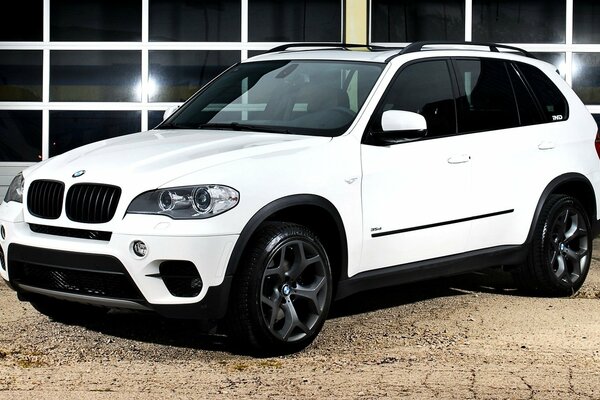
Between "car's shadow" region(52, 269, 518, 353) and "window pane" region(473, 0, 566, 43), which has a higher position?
"window pane" region(473, 0, 566, 43)

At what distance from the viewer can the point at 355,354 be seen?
6.71 meters

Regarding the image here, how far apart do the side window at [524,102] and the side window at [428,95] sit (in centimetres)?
Result: 75

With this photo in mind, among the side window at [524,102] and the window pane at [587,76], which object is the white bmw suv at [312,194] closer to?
the side window at [524,102]

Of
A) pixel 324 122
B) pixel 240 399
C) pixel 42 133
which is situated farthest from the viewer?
pixel 42 133

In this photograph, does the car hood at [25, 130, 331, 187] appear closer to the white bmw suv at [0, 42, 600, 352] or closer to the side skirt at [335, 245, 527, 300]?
the white bmw suv at [0, 42, 600, 352]

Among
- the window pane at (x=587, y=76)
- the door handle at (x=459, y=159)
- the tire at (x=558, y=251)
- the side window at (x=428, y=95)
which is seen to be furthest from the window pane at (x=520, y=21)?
the door handle at (x=459, y=159)

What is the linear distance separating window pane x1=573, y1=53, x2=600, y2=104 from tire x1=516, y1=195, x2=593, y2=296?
592 centimetres

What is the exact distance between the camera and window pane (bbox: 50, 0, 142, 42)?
14.4 meters

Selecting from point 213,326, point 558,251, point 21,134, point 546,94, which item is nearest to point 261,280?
point 213,326

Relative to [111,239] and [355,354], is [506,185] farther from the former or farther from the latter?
[111,239]

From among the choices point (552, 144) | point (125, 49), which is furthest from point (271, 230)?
point (125, 49)

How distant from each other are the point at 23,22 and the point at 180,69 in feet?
6.11

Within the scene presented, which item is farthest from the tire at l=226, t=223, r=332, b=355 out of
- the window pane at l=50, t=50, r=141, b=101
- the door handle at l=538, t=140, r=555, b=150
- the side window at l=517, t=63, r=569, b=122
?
the window pane at l=50, t=50, r=141, b=101

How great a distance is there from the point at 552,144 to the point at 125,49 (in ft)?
23.0
